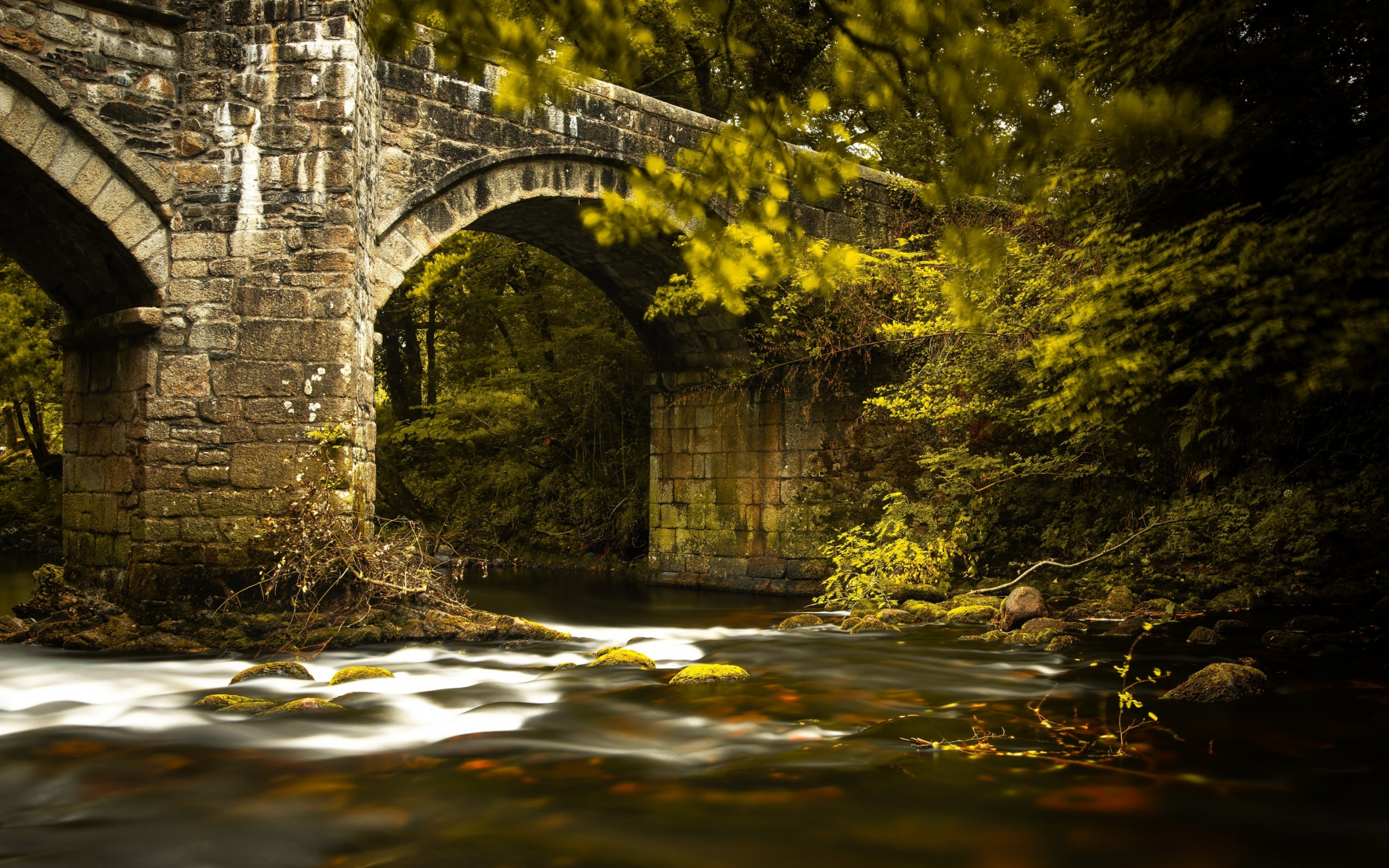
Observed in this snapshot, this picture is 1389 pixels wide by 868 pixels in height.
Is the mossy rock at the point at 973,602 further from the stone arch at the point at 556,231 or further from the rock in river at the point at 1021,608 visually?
the stone arch at the point at 556,231

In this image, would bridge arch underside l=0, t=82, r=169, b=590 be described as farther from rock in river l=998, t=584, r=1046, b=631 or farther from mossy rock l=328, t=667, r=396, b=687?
rock in river l=998, t=584, r=1046, b=631

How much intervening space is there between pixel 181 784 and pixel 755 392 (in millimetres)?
7334

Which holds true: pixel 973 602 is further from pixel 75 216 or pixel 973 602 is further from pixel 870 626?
pixel 75 216

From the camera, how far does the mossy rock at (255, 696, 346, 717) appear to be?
4.41 m

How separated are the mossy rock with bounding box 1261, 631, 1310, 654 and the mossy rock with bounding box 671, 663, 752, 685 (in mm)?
2697

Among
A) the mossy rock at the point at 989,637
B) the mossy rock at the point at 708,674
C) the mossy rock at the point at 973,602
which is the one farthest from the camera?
the mossy rock at the point at 973,602

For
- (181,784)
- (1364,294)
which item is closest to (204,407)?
(181,784)

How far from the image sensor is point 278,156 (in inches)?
239

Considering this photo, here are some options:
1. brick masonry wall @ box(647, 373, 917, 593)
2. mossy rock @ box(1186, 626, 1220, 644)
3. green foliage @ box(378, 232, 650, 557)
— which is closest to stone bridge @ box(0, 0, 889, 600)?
brick masonry wall @ box(647, 373, 917, 593)

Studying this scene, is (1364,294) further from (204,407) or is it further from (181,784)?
(204,407)

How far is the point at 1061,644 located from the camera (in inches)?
225

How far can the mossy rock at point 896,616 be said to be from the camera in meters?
7.21

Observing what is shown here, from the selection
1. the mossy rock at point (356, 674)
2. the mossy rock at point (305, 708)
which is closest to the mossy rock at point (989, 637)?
the mossy rock at point (356, 674)

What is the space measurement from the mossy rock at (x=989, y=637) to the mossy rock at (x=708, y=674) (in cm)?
164
